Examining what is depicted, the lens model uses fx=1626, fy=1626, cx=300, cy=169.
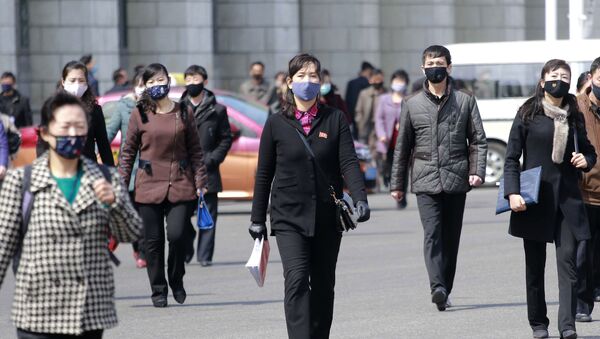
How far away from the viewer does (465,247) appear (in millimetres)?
15828

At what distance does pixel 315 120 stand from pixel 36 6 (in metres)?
18.8

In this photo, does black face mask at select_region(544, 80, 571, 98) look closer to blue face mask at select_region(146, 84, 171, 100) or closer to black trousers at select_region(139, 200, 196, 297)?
blue face mask at select_region(146, 84, 171, 100)

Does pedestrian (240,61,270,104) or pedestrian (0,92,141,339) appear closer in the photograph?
pedestrian (0,92,141,339)

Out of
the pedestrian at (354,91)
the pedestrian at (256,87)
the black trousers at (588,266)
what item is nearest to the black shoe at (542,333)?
the black trousers at (588,266)

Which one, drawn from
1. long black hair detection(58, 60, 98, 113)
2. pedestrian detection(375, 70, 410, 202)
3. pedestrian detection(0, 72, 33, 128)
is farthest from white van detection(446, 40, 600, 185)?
long black hair detection(58, 60, 98, 113)

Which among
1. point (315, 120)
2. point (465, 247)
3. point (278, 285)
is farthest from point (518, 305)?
point (465, 247)

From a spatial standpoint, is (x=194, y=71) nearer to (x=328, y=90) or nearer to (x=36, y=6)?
(x=328, y=90)

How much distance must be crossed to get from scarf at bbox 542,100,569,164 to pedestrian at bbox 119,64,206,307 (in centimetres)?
301

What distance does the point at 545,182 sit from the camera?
9594mm

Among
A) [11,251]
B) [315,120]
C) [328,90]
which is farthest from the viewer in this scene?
[328,90]

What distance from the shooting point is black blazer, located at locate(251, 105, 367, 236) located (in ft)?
28.0

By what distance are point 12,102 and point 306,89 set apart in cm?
1545

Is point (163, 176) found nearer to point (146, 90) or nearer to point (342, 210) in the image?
point (146, 90)

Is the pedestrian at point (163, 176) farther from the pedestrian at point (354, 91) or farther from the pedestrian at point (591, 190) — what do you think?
the pedestrian at point (354, 91)
